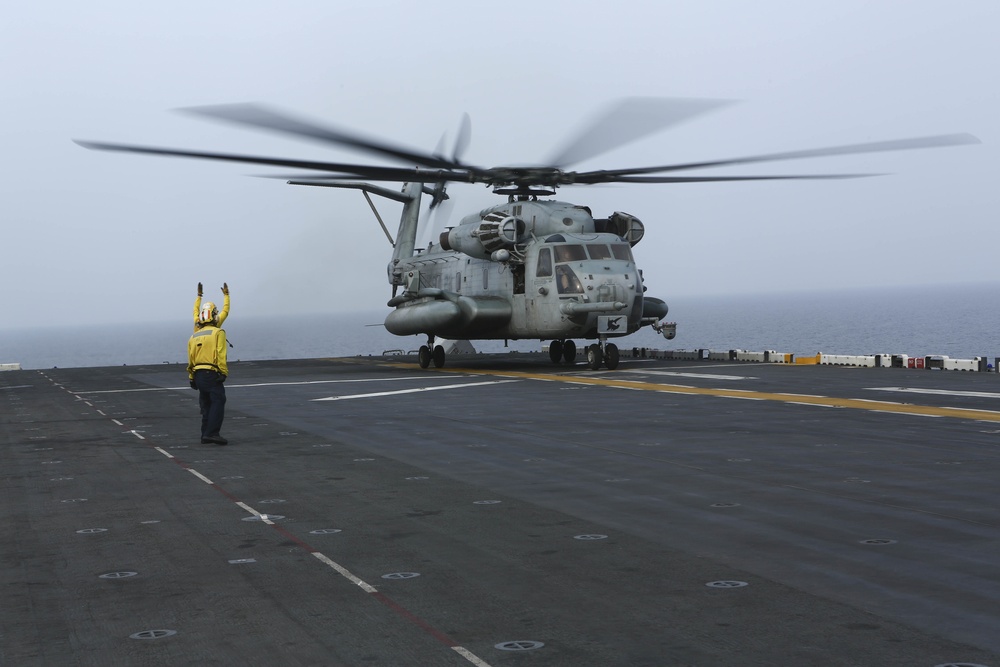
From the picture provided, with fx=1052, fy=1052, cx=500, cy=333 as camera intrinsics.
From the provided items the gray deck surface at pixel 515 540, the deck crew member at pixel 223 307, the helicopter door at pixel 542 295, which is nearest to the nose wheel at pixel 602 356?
the helicopter door at pixel 542 295

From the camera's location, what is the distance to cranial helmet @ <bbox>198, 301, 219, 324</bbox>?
595 inches

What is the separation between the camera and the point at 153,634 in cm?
585

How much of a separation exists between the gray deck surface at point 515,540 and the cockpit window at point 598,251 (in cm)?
1095

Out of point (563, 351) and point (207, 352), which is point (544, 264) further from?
point (207, 352)

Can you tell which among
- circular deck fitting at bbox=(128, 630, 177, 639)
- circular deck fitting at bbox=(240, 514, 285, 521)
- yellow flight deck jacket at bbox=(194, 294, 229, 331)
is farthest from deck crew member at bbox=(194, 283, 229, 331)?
circular deck fitting at bbox=(128, 630, 177, 639)

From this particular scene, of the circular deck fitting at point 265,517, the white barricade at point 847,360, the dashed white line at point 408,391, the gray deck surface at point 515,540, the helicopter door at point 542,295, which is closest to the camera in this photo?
the gray deck surface at point 515,540

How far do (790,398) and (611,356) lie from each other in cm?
975

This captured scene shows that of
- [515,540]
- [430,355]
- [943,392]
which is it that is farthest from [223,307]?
[430,355]

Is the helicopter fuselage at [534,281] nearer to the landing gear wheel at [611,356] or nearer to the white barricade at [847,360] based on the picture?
the landing gear wheel at [611,356]

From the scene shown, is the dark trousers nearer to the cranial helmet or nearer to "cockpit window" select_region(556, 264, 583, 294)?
the cranial helmet

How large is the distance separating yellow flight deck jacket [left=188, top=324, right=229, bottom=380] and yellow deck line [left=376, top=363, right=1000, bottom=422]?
32.9 feet

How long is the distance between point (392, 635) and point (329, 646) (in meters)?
0.36

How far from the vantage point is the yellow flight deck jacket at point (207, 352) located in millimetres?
14914

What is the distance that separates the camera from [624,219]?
29859 millimetres
